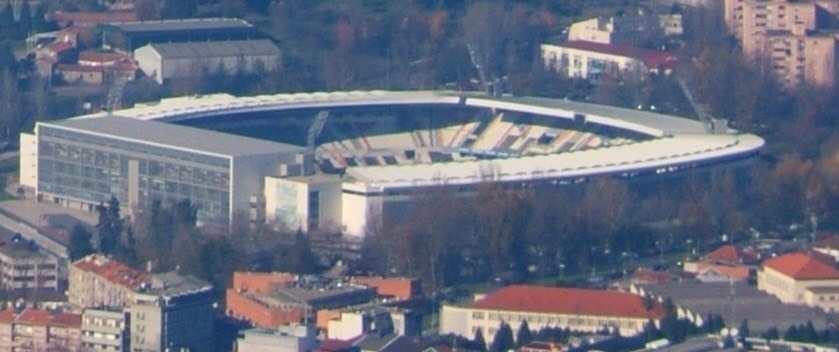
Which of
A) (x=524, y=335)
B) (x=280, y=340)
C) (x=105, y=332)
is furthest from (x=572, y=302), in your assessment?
(x=105, y=332)

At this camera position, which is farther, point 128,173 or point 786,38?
point 786,38

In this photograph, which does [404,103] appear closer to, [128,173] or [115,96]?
[115,96]

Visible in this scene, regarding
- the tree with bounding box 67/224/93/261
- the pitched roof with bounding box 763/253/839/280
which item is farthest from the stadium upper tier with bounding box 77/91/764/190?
the pitched roof with bounding box 763/253/839/280

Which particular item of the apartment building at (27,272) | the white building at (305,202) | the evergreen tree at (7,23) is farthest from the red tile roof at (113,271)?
the evergreen tree at (7,23)

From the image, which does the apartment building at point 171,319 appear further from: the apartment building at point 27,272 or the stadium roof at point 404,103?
the stadium roof at point 404,103

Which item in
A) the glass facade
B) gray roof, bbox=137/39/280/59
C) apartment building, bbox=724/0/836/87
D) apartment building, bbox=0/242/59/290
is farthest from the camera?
gray roof, bbox=137/39/280/59

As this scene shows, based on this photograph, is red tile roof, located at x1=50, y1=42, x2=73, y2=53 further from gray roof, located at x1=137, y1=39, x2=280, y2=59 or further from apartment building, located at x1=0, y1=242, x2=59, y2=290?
apartment building, located at x1=0, y1=242, x2=59, y2=290
